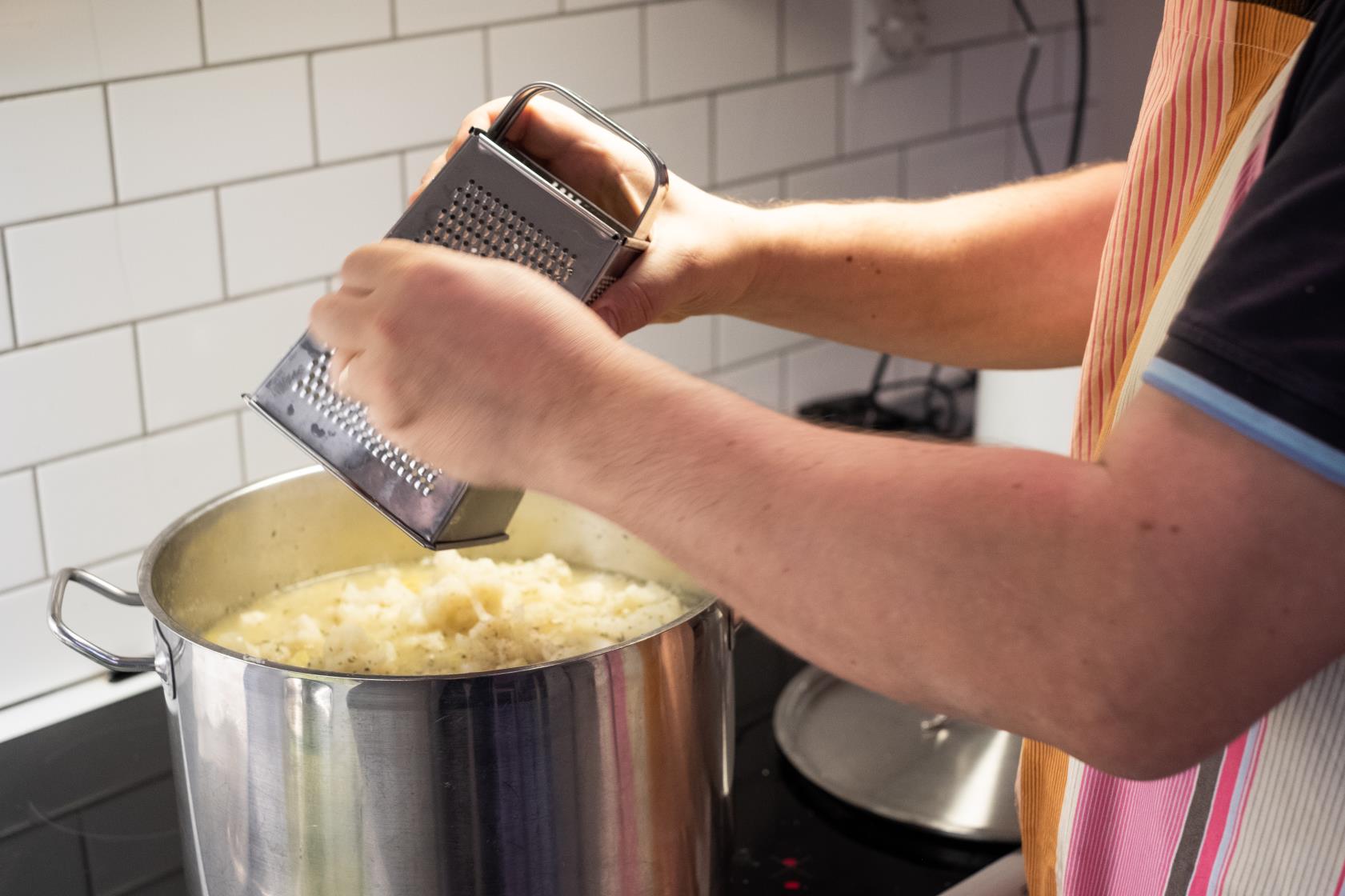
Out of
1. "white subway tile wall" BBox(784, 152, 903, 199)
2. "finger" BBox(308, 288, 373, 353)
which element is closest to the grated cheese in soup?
"finger" BBox(308, 288, 373, 353)

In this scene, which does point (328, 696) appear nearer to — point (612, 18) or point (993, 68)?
point (612, 18)

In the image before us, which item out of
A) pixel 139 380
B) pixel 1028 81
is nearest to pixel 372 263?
pixel 139 380

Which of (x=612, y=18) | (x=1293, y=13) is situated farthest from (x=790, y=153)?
(x=1293, y=13)

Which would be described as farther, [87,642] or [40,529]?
[40,529]

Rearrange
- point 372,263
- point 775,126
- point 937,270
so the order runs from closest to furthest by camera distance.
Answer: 1. point 372,263
2. point 937,270
3. point 775,126

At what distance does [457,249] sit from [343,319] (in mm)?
94

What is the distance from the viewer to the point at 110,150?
952mm

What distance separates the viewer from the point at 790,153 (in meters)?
1.36

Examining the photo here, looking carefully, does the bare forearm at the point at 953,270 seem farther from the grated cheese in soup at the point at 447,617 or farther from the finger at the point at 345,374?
the finger at the point at 345,374

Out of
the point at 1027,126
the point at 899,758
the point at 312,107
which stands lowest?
the point at 899,758

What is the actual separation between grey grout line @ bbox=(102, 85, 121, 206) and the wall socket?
718 mm

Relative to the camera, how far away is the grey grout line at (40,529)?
971mm

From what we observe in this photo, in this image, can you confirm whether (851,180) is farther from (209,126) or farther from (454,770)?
(454,770)

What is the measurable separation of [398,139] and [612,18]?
22 cm
